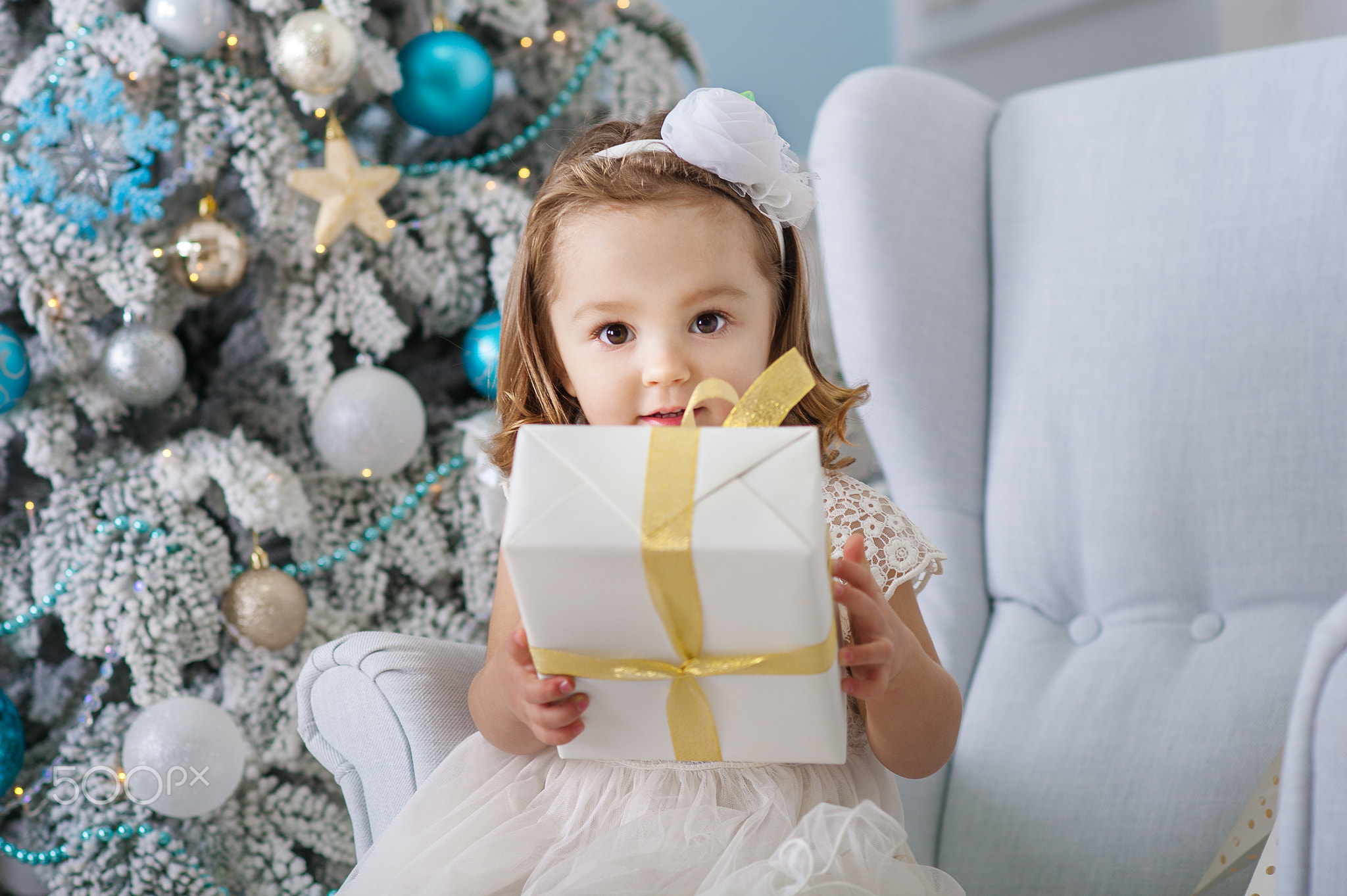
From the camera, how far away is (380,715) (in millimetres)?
895

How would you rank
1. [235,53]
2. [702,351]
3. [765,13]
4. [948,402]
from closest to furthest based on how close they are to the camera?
[702,351], [948,402], [235,53], [765,13]

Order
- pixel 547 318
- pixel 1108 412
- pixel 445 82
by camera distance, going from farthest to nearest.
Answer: pixel 445 82 < pixel 1108 412 < pixel 547 318

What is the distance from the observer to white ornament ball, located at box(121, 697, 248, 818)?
3.92 ft

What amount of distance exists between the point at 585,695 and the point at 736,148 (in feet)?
1.42

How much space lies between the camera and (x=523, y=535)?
598 millimetres

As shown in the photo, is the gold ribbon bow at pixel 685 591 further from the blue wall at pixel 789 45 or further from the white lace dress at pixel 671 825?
the blue wall at pixel 789 45

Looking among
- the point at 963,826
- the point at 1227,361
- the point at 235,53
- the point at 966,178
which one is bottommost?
the point at 963,826

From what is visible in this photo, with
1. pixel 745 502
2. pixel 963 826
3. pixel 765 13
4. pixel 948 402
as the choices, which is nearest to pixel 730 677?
pixel 745 502

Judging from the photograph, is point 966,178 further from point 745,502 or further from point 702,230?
point 745,502

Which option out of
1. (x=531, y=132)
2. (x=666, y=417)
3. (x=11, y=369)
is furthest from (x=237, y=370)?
→ (x=666, y=417)

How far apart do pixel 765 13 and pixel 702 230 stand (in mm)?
1708

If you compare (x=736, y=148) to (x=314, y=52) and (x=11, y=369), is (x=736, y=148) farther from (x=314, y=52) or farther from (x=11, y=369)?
(x=11, y=369)

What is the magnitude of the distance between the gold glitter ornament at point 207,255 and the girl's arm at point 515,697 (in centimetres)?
57

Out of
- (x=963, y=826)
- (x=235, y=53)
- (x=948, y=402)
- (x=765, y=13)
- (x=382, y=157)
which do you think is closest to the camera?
(x=963, y=826)
